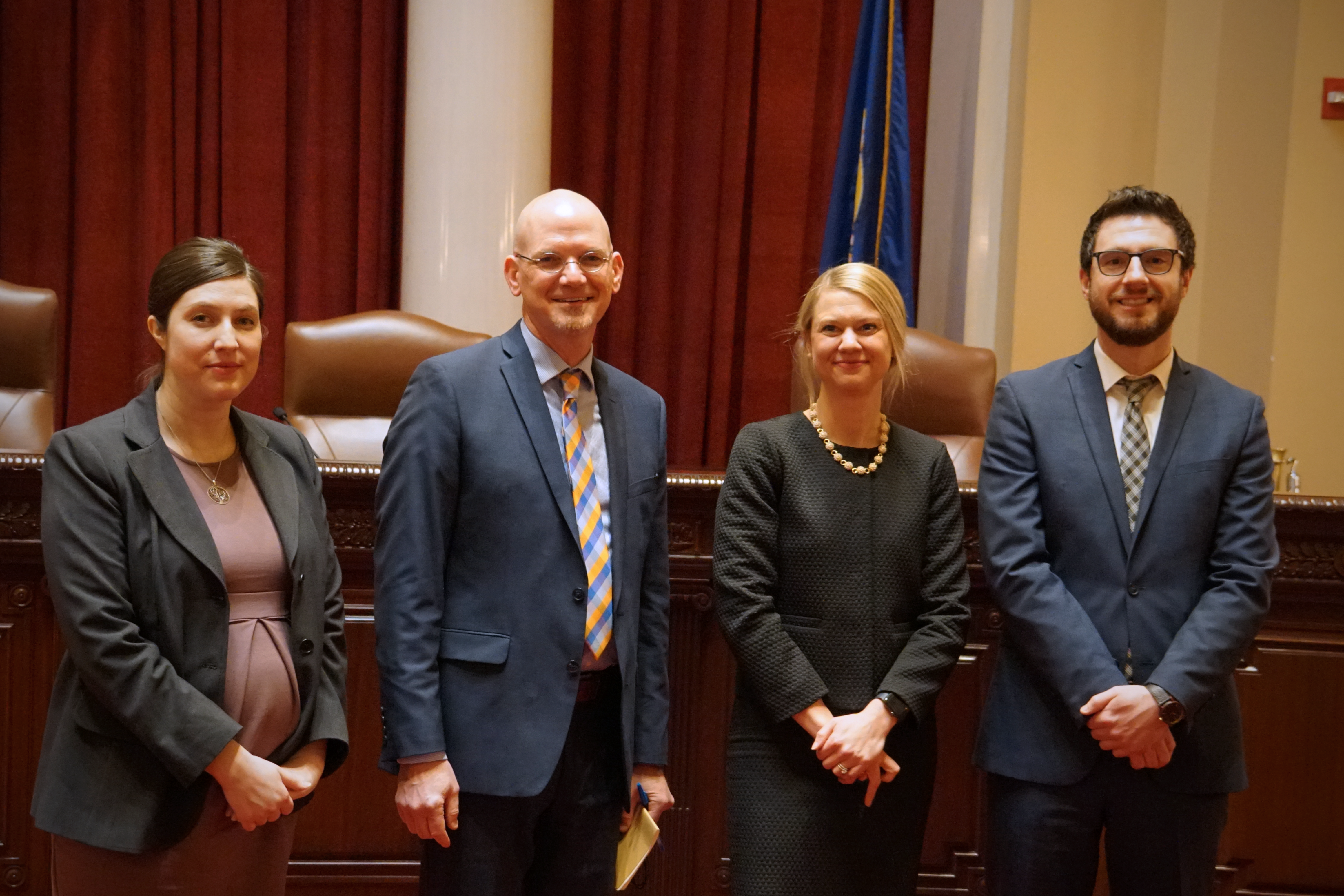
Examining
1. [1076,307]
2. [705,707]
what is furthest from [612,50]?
[705,707]

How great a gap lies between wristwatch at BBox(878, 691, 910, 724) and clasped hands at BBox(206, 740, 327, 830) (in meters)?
0.90

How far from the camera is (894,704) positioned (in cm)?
194

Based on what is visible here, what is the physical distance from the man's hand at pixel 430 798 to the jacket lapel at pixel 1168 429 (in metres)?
1.19

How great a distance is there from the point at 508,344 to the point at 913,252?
12.2 ft

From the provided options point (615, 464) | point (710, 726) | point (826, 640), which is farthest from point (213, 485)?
point (710, 726)

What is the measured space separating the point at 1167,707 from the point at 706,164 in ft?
11.6

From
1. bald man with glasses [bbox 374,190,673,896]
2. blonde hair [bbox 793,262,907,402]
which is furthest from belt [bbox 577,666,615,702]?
blonde hair [bbox 793,262,907,402]

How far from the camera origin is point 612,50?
505 cm

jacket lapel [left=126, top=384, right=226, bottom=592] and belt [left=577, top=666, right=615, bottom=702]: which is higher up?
jacket lapel [left=126, top=384, right=226, bottom=592]

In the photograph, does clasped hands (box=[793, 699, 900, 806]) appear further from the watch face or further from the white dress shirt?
the white dress shirt

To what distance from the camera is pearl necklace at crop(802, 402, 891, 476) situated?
6.75ft

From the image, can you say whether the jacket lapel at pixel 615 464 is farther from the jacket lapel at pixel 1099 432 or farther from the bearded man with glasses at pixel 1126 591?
the jacket lapel at pixel 1099 432

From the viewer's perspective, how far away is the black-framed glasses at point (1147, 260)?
2082mm

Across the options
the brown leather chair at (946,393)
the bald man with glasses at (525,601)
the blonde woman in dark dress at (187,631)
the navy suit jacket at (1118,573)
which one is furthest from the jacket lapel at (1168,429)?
the brown leather chair at (946,393)
